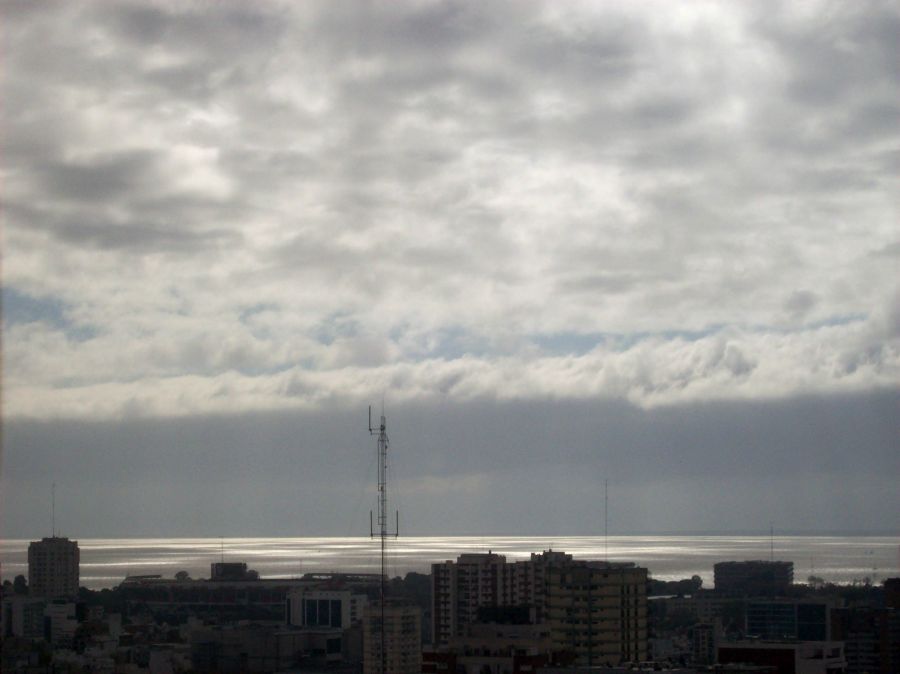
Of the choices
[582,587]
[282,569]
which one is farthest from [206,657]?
[282,569]

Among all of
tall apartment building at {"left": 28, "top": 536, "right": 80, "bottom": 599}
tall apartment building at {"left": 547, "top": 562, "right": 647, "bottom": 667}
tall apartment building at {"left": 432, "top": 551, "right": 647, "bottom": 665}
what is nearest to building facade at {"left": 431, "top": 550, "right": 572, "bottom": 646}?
tall apartment building at {"left": 432, "top": 551, "right": 647, "bottom": 665}

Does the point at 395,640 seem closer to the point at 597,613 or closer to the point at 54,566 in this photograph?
the point at 597,613

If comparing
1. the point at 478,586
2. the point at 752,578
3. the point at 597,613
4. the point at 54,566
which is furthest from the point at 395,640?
the point at 752,578

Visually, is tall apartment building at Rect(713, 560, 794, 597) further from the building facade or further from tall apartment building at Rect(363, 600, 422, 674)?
tall apartment building at Rect(363, 600, 422, 674)

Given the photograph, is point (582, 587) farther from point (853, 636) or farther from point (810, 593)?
point (810, 593)

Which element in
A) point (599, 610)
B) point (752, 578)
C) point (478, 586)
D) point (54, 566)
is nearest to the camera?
point (599, 610)
